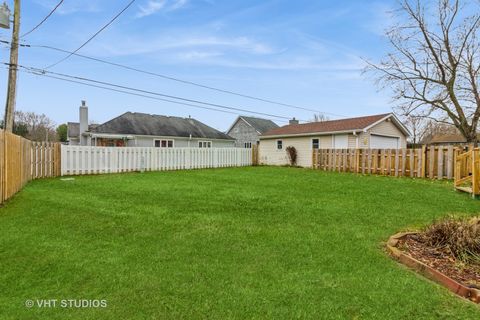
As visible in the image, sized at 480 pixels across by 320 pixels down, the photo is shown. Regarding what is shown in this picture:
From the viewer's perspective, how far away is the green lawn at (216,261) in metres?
2.46

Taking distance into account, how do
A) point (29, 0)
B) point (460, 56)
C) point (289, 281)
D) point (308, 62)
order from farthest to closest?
point (460, 56), point (308, 62), point (29, 0), point (289, 281)

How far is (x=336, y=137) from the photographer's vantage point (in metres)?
18.6

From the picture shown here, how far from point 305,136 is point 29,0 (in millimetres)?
15438

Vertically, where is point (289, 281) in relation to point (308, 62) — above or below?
below

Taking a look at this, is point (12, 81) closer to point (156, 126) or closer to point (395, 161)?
point (395, 161)

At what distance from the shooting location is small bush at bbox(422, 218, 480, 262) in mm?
3432

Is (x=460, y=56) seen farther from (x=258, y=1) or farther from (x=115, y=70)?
(x=115, y=70)

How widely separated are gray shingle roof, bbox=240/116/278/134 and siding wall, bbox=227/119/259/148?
51 cm

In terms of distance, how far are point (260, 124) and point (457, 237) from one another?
3312cm

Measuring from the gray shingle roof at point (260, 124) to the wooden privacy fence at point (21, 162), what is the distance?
24.3 m

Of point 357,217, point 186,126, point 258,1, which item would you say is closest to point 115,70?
point 186,126

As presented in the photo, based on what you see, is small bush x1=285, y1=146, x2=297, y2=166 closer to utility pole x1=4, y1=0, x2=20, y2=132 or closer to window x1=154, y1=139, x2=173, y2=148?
window x1=154, y1=139, x2=173, y2=148

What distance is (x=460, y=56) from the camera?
777 inches

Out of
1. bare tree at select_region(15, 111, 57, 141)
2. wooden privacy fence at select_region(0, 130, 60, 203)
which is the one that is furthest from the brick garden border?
bare tree at select_region(15, 111, 57, 141)
